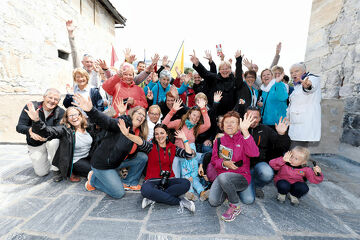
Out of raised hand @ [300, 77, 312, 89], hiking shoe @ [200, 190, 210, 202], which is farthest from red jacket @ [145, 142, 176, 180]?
raised hand @ [300, 77, 312, 89]

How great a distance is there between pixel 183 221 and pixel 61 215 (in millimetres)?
1480

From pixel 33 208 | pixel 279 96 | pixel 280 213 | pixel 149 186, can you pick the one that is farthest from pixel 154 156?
pixel 279 96

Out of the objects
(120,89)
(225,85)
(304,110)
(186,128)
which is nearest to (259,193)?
(186,128)

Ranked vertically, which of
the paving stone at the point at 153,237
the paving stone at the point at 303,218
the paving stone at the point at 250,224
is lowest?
the paving stone at the point at 153,237

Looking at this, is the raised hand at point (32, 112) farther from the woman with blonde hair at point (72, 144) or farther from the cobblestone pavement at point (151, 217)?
the cobblestone pavement at point (151, 217)

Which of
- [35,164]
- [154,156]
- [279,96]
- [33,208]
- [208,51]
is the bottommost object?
[33,208]

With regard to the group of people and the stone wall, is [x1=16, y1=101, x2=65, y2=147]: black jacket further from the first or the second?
the stone wall

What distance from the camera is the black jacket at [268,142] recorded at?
277 cm

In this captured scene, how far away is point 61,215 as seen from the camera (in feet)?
7.02

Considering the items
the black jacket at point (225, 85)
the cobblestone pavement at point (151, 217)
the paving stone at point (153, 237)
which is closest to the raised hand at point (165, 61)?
the black jacket at point (225, 85)

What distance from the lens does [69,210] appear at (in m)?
2.23

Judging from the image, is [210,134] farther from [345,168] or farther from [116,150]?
[345,168]

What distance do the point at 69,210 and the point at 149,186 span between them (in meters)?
1.03

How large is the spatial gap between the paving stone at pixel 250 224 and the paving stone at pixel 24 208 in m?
2.38
